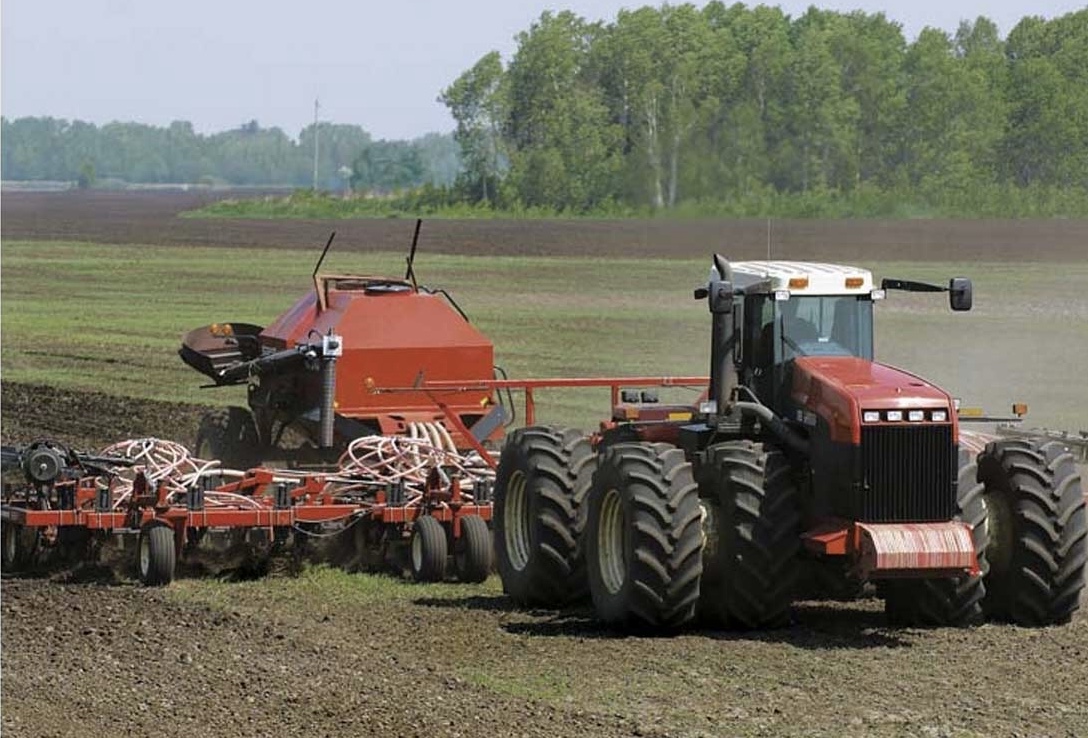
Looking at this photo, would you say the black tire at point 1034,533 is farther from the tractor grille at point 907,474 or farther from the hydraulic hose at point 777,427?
the hydraulic hose at point 777,427

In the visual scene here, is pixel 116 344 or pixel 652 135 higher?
pixel 652 135

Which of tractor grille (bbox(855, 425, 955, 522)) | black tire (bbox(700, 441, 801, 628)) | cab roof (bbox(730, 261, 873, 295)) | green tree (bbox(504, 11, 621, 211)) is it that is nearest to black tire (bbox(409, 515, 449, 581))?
black tire (bbox(700, 441, 801, 628))

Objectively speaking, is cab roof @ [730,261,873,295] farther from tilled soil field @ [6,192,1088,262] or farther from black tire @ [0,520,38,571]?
tilled soil field @ [6,192,1088,262]

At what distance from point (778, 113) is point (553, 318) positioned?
337 inches

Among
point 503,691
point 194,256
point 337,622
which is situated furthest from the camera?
point 194,256

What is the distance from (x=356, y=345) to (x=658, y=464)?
6021 mm

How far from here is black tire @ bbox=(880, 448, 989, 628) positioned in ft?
38.1

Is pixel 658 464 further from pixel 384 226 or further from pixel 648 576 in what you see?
pixel 384 226

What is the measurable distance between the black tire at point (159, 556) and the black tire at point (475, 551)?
6.07 ft

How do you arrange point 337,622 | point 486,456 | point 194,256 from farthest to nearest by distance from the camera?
point 194,256
point 486,456
point 337,622

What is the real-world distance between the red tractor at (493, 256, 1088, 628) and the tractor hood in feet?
0.04

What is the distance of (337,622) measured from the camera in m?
12.5

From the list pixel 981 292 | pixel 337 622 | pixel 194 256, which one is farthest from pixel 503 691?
pixel 194 256

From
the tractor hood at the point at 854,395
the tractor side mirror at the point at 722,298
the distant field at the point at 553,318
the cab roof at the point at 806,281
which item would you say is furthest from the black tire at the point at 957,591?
the distant field at the point at 553,318
